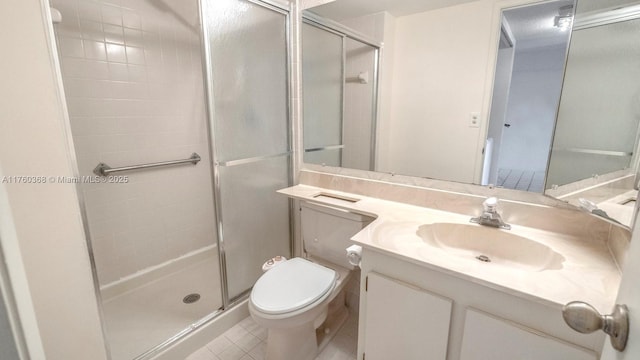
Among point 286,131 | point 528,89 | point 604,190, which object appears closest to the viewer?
point 604,190

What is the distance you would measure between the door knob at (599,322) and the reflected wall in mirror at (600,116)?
0.44m

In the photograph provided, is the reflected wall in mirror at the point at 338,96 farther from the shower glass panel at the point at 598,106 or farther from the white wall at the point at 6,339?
the white wall at the point at 6,339

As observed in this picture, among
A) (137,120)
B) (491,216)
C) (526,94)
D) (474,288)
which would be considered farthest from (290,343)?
(137,120)

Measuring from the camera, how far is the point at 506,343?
34.2 inches

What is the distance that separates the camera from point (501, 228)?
1.20 meters

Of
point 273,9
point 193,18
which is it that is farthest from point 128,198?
point 273,9

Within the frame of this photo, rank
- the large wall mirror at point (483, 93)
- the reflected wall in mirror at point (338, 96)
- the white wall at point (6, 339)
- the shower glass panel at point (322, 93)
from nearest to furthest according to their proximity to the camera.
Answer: the white wall at point (6, 339), the large wall mirror at point (483, 93), the reflected wall in mirror at point (338, 96), the shower glass panel at point (322, 93)

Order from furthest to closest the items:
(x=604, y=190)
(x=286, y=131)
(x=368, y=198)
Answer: (x=286, y=131) < (x=368, y=198) < (x=604, y=190)

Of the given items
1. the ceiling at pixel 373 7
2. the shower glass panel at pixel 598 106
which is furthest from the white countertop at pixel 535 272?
the ceiling at pixel 373 7

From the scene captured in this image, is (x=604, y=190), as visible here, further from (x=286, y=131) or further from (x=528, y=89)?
(x=286, y=131)

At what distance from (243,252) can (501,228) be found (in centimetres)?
140

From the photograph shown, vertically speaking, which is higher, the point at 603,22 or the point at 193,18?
the point at 193,18

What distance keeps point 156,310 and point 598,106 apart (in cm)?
244

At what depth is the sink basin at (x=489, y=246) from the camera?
1.07m
